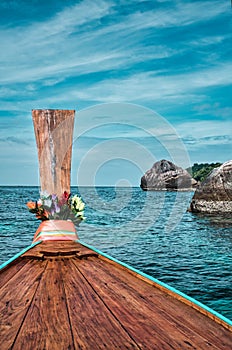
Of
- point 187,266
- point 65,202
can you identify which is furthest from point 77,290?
point 187,266

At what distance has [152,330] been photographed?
2.53m

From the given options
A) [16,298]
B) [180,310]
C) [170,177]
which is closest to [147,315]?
[180,310]

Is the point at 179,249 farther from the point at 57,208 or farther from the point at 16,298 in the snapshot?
the point at 16,298

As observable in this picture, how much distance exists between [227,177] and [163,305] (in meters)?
18.9

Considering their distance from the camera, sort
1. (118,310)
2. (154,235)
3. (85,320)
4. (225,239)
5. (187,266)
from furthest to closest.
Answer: (154,235) → (225,239) → (187,266) → (118,310) → (85,320)

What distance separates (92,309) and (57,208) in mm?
3568

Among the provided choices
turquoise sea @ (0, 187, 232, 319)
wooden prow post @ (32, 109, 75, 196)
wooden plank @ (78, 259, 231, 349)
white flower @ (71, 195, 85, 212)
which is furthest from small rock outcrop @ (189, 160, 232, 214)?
wooden plank @ (78, 259, 231, 349)

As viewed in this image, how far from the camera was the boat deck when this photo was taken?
236 cm

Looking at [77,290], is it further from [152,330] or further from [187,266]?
[187,266]

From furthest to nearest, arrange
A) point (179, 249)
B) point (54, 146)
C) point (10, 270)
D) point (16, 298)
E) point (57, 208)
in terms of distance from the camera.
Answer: point (179, 249), point (54, 146), point (57, 208), point (10, 270), point (16, 298)

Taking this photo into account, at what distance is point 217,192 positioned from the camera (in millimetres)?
21234

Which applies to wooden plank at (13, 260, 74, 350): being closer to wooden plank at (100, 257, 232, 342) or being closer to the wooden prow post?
wooden plank at (100, 257, 232, 342)

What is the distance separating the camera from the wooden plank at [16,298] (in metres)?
2.52

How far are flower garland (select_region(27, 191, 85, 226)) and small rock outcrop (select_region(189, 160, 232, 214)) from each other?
1561cm
